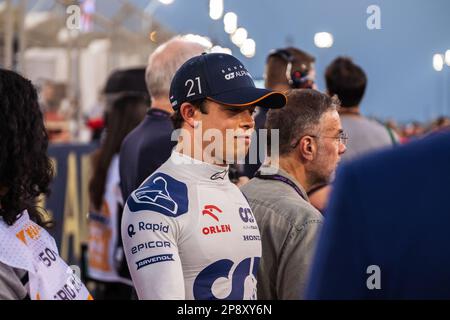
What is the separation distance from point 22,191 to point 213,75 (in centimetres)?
86

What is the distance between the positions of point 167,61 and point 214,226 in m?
1.65

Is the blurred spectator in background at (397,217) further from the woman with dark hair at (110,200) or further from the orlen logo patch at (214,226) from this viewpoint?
the woman with dark hair at (110,200)

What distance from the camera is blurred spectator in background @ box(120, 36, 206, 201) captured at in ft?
13.6

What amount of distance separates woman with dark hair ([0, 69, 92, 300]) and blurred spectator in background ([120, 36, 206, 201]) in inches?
64.6

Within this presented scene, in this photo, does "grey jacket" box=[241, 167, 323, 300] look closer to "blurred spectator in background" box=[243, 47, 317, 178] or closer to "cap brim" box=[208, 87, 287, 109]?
"cap brim" box=[208, 87, 287, 109]

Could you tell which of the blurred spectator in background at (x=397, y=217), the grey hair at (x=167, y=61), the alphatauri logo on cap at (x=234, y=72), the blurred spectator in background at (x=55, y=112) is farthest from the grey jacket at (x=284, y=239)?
the blurred spectator in background at (x=55, y=112)

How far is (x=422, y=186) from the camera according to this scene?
116cm

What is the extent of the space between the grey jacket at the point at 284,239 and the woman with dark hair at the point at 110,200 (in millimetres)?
2837

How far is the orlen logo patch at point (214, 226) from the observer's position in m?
2.74

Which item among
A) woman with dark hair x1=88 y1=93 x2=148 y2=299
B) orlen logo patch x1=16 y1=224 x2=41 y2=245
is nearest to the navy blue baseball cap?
orlen logo patch x1=16 y1=224 x2=41 y2=245

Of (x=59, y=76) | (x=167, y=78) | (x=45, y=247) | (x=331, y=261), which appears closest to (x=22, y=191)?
(x=45, y=247)

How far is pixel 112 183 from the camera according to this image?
6.16 metres
